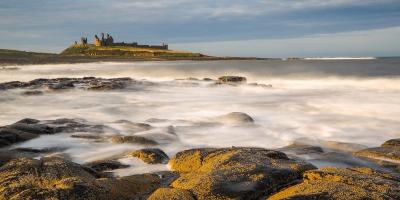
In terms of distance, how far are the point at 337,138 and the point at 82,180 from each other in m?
7.81

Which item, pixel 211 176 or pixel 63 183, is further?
pixel 211 176

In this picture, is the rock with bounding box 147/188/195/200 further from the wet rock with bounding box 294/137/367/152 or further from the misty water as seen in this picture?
the wet rock with bounding box 294/137/367/152

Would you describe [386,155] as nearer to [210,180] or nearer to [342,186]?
[342,186]

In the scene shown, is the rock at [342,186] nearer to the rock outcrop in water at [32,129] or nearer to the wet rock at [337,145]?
the wet rock at [337,145]

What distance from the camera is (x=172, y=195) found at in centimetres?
529

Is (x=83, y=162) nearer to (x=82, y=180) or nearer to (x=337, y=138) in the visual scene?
(x=82, y=180)

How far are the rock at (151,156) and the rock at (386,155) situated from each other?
3.95 metres

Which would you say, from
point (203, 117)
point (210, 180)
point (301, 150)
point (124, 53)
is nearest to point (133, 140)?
point (301, 150)

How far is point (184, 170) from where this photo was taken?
277 inches

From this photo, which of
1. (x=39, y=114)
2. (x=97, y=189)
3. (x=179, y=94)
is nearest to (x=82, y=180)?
(x=97, y=189)

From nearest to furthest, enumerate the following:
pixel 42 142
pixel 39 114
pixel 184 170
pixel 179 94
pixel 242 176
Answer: pixel 242 176 → pixel 184 170 → pixel 42 142 → pixel 39 114 → pixel 179 94

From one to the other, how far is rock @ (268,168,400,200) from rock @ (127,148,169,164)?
2.88 meters

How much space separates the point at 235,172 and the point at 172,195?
1048 mm

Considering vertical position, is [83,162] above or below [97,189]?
below
